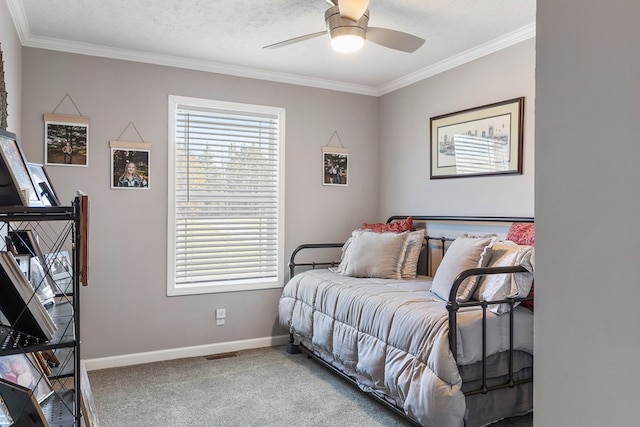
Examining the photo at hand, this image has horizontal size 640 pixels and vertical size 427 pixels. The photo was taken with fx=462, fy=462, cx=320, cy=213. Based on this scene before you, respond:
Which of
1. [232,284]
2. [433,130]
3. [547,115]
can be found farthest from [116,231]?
[547,115]

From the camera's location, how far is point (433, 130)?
12.8 feet

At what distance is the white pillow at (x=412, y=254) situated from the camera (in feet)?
11.8

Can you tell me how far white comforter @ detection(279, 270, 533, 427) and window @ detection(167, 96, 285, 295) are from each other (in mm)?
735

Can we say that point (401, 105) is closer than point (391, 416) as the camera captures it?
No

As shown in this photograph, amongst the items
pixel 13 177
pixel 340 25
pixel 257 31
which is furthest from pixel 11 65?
pixel 340 25

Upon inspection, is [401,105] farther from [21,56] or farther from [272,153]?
[21,56]

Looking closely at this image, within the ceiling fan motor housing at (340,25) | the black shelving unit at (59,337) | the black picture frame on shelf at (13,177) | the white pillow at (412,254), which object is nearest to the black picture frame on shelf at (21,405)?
the black shelving unit at (59,337)

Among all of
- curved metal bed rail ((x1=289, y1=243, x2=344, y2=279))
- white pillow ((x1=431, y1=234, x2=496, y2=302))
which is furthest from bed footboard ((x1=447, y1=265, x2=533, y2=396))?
curved metal bed rail ((x1=289, y1=243, x2=344, y2=279))

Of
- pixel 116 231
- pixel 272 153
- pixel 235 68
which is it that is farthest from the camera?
pixel 272 153

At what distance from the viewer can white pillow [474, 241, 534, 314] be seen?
242 centimetres

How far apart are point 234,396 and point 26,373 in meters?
1.68

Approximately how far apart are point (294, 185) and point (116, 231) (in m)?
1.53

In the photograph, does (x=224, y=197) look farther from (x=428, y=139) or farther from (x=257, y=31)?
(x=428, y=139)

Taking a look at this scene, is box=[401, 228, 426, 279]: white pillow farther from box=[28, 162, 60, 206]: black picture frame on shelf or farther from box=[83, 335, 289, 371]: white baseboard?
box=[28, 162, 60, 206]: black picture frame on shelf
